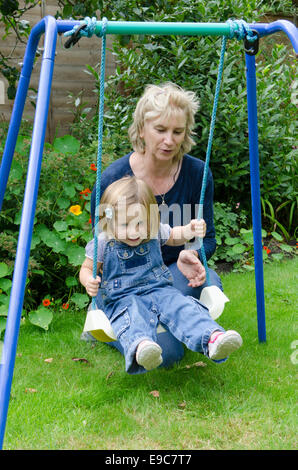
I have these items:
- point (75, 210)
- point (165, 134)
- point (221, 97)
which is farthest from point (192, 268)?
point (221, 97)

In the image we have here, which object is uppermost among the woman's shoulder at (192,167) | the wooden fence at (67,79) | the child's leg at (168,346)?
the wooden fence at (67,79)

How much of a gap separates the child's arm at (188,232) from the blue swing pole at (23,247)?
2.64 ft

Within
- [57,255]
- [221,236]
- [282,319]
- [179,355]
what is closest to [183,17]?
[221,236]

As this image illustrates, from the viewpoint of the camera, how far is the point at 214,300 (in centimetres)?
219

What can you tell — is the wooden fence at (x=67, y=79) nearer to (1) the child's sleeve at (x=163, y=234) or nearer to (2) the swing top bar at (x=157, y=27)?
(1) the child's sleeve at (x=163, y=234)

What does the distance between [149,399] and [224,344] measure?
44 centimetres

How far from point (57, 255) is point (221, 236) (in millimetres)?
1535

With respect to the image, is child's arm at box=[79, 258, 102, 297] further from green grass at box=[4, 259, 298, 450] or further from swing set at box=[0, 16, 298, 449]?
green grass at box=[4, 259, 298, 450]

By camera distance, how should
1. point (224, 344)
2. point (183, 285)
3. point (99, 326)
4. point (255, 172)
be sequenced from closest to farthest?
1. point (224, 344)
2. point (99, 326)
3. point (255, 172)
4. point (183, 285)

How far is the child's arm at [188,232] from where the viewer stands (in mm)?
2170

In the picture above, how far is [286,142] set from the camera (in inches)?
177

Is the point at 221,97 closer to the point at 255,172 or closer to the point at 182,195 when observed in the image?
the point at 182,195

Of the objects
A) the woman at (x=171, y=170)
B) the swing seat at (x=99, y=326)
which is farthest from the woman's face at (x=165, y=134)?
the swing seat at (x=99, y=326)
